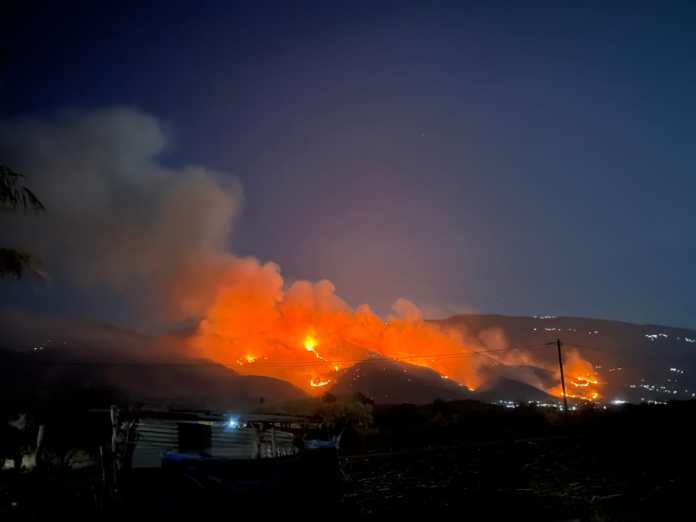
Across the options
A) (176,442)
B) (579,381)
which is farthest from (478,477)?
(579,381)

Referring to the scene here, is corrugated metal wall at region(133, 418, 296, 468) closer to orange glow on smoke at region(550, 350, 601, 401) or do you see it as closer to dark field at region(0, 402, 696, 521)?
dark field at region(0, 402, 696, 521)

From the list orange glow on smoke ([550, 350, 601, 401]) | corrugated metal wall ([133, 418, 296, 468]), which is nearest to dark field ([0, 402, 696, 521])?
corrugated metal wall ([133, 418, 296, 468])

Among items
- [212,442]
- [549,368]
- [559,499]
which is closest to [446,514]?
[559,499]

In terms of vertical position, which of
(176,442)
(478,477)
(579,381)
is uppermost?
(176,442)

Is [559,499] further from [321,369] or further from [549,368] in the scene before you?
[549,368]

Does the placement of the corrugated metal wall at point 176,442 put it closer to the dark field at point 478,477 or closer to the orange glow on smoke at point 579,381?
the dark field at point 478,477

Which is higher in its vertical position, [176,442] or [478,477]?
[176,442]

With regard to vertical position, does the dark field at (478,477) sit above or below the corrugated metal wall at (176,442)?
below

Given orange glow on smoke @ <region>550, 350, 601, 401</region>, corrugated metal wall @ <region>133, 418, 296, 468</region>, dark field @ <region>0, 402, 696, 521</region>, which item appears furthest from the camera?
orange glow on smoke @ <region>550, 350, 601, 401</region>

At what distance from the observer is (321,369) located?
3949 inches

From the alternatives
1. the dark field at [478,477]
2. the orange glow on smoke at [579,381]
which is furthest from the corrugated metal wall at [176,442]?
the orange glow on smoke at [579,381]

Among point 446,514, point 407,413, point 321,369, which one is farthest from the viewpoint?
point 321,369

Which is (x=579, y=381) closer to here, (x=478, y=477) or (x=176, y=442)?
(x=478, y=477)

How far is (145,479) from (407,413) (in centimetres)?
4396
